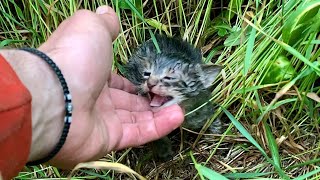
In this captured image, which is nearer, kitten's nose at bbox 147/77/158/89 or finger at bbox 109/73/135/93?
kitten's nose at bbox 147/77/158/89

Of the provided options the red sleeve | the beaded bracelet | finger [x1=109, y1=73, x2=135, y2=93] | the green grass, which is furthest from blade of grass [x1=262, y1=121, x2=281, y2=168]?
the red sleeve

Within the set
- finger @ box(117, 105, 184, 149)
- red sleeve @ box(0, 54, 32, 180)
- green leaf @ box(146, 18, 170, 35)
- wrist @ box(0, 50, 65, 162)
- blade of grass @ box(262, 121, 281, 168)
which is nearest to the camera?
red sleeve @ box(0, 54, 32, 180)

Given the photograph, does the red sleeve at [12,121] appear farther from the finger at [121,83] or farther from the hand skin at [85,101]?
the finger at [121,83]

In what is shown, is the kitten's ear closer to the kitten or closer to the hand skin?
the kitten

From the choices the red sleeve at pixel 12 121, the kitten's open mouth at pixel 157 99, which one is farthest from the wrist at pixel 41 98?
the kitten's open mouth at pixel 157 99

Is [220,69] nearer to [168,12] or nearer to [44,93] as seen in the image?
[168,12]

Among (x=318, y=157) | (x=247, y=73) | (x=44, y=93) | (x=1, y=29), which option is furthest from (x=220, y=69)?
(x=1, y=29)

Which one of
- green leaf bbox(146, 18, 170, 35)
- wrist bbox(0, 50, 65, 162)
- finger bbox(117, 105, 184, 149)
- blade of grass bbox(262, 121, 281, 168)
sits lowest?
blade of grass bbox(262, 121, 281, 168)

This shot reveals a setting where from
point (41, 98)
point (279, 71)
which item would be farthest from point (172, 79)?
point (41, 98)
